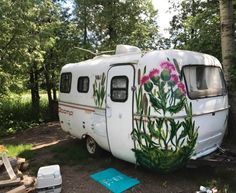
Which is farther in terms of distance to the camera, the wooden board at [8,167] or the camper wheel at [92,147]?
the camper wheel at [92,147]

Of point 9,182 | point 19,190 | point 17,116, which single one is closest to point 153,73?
point 19,190

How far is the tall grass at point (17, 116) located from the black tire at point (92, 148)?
654 centimetres

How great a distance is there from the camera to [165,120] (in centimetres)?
446

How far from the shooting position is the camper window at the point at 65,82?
738 centimetres

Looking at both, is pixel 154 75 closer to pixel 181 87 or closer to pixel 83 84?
pixel 181 87

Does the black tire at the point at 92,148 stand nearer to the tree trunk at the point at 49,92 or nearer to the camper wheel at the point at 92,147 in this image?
the camper wheel at the point at 92,147

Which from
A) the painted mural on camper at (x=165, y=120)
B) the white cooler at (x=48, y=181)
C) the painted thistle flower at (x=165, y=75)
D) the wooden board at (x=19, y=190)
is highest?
the painted thistle flower at (x=165, y=75)

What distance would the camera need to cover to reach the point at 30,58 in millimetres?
10117

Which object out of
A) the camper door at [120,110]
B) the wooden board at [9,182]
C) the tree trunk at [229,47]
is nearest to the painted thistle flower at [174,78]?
the camper door at [120,110]

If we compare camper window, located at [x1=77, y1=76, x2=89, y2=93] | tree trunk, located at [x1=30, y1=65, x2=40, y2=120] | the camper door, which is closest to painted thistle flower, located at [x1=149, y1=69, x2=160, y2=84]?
the camper door

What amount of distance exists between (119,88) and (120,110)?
17.8 inches

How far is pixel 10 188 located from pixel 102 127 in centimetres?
216

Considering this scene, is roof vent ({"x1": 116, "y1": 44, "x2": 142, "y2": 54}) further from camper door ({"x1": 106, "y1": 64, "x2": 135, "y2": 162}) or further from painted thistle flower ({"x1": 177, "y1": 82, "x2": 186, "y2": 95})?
painted thistle flower ({"x1": 177, "y1": 82, "x2": 186, "y2": 95})

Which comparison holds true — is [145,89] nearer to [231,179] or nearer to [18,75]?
[231,179]
